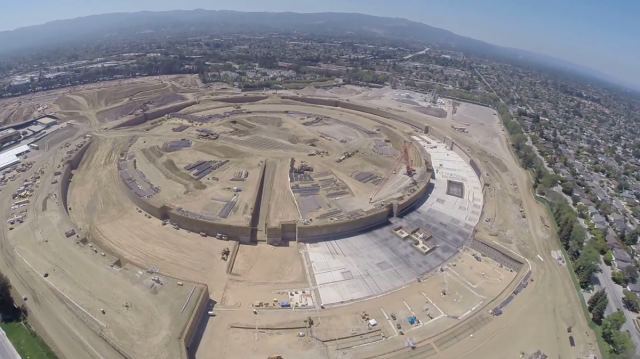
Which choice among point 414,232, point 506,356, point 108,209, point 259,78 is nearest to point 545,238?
point 414,232

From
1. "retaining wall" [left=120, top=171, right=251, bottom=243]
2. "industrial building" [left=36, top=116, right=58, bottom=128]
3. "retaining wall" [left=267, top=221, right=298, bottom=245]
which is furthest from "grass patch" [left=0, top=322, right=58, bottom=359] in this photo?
"industrial building" [left=36, top=116, right=58, bottom=128]

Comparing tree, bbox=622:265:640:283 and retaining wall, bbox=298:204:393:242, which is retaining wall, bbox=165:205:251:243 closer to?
retaining wall, bbox=298:204:393:242

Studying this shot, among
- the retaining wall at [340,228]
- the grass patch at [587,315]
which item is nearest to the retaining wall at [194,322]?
the retaining wall at [340,228]

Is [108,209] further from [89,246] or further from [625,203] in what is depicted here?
[625,203]

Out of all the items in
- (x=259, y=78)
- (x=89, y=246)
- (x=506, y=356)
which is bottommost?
(x=506, y=356)

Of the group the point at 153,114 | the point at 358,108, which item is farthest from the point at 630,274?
the point at 153,114

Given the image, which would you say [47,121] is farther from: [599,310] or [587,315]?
[599,310]
